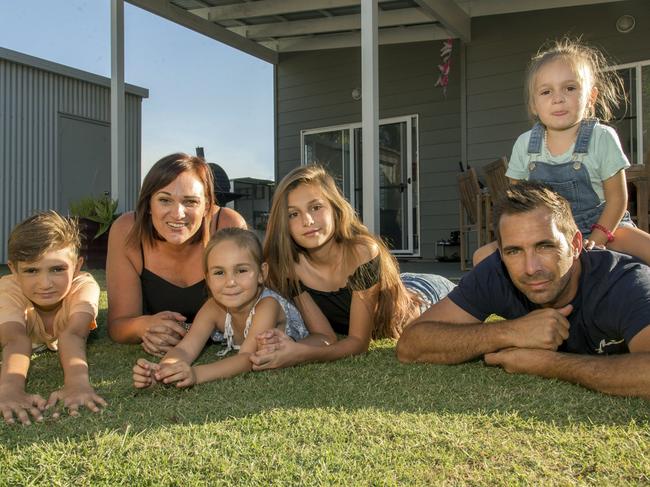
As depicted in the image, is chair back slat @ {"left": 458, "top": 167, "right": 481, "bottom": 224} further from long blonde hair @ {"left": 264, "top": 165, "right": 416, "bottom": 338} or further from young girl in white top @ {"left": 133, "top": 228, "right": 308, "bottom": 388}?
young girl in white top @ {"left": 133, "top": 228, "right": 308, "bottom": 388}

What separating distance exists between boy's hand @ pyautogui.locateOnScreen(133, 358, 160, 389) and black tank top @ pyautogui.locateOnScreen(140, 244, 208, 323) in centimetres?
104

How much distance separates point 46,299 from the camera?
2.55 m

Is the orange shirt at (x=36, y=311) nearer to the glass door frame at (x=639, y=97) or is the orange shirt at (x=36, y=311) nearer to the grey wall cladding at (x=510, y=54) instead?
the grey wall cladding at (x=510, y=54)

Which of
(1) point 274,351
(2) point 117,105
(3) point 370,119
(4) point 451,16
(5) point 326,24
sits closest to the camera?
(1) point 274,351

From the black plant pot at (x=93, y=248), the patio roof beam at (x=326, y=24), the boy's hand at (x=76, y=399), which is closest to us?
the boy's hand at (x=76, y=399)

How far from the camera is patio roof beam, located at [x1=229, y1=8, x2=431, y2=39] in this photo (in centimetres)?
855

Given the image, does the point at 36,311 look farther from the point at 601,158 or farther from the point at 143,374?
the point at 601,158

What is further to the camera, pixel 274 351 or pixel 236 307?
pixel 236 307

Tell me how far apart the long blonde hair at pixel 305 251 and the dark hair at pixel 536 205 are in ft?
2.59

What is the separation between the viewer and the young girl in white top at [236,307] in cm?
236

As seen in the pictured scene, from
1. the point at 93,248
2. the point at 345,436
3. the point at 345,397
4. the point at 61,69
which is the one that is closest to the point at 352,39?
the point at 93,248

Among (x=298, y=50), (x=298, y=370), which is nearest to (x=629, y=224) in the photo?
(x=298, y=370)

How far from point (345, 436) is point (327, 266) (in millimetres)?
1492

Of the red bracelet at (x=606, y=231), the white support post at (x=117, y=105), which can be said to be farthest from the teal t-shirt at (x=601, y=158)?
the white support post at (x=117, y=105)
